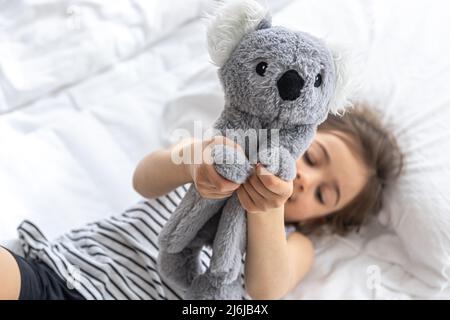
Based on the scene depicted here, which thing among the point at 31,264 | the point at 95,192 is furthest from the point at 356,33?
the point at 31,264

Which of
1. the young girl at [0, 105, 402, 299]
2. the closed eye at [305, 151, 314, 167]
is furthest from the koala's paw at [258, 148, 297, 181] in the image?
the closed eye at [305, 151, 314, 167]

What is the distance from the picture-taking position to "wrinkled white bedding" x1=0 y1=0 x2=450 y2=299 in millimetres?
939

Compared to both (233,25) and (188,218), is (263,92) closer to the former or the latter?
(233,25)

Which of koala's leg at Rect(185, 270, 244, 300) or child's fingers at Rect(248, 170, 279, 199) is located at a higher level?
child's fingers at Rect(248, 170, 279, 199)

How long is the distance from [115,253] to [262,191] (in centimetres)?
37

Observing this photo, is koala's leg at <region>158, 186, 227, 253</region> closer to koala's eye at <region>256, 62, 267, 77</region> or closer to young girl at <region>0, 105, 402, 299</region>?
young girl at <region>0, 105, 402, 299</region>

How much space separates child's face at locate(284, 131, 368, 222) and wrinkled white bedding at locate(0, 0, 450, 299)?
98 millimetres

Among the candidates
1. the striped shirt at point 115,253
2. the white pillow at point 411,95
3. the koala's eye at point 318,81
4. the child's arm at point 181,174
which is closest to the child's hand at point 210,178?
the child's arm at point 181,174

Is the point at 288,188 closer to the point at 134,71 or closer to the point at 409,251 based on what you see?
the point at 409,251

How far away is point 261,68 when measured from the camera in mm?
549

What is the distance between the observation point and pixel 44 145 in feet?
3.19

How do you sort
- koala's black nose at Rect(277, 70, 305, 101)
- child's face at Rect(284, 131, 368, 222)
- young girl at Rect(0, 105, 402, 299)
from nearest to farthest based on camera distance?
koala's black nose at Rect(277, 70, 305, 101)
young girl at Rect(0, 105, 402, 299)
child's face at Rect(284, 131, 368, 222)

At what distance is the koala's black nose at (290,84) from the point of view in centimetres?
54

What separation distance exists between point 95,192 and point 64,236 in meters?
0.11
